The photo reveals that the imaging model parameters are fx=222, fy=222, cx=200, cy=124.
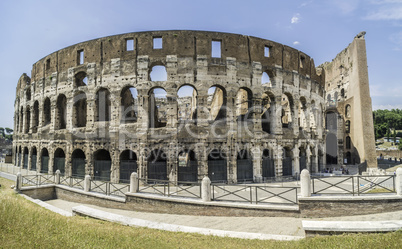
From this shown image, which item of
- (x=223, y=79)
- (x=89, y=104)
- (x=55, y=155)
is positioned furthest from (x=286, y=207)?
(x=55, y=155)

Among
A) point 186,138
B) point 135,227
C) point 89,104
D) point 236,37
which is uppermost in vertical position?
point 236,37

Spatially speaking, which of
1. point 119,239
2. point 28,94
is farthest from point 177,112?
point 28,94

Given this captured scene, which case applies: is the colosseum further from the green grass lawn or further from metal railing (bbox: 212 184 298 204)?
the green grass lawn

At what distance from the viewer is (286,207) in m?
8.93

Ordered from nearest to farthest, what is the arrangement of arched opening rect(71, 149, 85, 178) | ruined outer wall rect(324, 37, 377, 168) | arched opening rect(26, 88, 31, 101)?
arched opening rect(71, 149, 85, 178)
arched opening rect(26, 88, 31, 101)
ruined outer wall rect(324, 37, 377, 168)

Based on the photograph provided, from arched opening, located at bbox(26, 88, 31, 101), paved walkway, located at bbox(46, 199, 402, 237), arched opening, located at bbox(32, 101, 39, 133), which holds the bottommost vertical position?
paved walkway, located at bbox(46, 199, 402, 237)

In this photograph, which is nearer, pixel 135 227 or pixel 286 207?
pixel 135 227

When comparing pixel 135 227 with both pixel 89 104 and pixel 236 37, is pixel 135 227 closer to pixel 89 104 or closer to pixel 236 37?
pixel 89 104

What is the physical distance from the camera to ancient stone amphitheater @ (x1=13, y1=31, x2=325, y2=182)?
15688 millimetres

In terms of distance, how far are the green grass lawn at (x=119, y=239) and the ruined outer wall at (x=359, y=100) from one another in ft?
80.5

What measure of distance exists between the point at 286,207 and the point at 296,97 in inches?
501

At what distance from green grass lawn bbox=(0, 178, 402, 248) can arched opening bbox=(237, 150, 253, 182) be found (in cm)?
991

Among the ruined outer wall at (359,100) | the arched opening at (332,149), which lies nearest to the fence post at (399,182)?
the ruined outer wall at (359,100)

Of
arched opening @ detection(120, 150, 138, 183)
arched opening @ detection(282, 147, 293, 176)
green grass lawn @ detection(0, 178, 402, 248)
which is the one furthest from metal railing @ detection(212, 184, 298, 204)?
arched opening @ detection(120, 150, 138, 183)
